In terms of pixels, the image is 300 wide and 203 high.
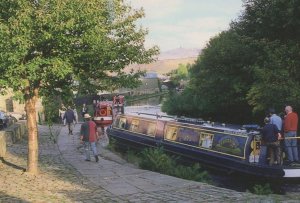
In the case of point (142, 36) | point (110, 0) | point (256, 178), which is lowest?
point (256, 178)

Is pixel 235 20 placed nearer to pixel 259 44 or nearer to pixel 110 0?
pixel 259 44

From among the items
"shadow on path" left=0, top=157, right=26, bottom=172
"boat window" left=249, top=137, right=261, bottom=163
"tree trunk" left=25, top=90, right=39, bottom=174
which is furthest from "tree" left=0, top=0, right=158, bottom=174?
"boat window" left=249, top=137, right=261, bottom=163

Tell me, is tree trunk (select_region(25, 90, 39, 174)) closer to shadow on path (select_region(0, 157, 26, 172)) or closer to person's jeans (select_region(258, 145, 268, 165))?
shadow on path (select_region(0, 157, 26, 172))

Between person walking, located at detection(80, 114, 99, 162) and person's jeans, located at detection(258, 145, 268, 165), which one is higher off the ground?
person walking, located at detection(80, 114, 99, 162)

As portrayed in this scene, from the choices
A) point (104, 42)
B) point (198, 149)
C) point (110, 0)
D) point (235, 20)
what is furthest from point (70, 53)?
point (235, 20)

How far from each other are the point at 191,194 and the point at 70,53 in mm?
4750

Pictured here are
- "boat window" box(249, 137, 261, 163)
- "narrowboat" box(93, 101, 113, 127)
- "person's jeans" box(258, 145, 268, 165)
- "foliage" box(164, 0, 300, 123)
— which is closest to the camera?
"person's jeans" box(258, 145, 268, 165)

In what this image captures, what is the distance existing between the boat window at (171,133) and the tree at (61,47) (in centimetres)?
414

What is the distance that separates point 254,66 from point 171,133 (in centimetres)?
718

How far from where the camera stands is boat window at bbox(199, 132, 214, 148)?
15195 millimetres

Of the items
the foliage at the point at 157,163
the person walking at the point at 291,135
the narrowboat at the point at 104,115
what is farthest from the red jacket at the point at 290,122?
the narrowboat at the point at 104,115

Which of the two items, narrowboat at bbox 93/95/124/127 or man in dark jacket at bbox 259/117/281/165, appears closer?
man in dark jacket at bbox 259/117/281/165

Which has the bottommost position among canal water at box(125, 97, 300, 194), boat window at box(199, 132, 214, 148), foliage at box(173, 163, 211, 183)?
canal water at box(125, 97, 300, 194)

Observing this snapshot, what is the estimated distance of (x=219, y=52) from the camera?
89.4 ft
